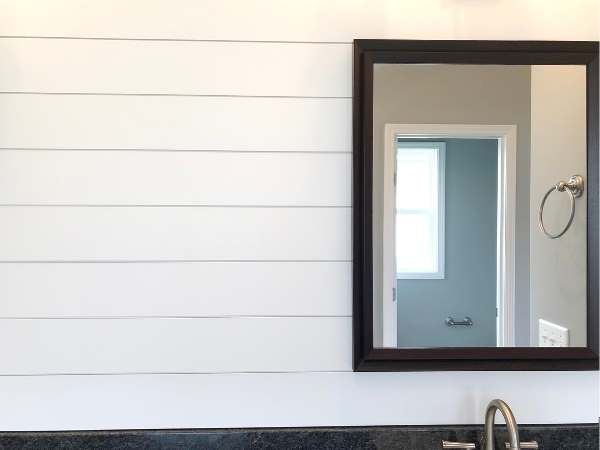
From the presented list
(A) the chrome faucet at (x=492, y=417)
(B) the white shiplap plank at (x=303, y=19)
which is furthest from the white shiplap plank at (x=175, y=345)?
(B) the white shiplap plank at (x=303, y=19)

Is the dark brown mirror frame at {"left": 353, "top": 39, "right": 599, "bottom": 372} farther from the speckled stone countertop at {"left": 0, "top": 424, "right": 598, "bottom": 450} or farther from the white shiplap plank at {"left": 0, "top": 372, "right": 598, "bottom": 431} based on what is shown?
the speckled stone countertop at {"left": 0, "top": 424, "right": 598, "bottom": 450}

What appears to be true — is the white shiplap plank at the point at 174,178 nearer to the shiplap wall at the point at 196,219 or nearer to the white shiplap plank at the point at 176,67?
the shiplap wall at the point at 196,219

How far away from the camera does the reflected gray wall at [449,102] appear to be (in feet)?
4.22

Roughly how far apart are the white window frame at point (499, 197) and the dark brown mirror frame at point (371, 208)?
37 millimetres

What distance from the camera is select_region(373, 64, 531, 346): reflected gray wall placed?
50.6 inches

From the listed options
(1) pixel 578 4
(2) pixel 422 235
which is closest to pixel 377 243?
(2) pixel 422 235

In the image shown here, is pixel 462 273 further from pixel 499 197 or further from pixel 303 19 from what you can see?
pixel 303 19

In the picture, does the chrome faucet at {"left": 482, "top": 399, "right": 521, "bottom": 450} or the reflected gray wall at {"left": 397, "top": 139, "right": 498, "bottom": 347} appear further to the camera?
the reflected gray wall at {"left": 397, "top": 139, "right": 498, "bottom": 347}

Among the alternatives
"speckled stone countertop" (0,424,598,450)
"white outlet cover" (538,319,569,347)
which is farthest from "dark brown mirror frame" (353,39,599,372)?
"speckled stone countertop" (0,424,598,450)

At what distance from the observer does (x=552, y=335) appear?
1304 mm

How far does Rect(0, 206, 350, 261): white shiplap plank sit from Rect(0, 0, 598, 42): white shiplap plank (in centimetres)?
44

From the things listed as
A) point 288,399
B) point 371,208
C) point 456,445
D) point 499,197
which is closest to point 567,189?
point 499,197

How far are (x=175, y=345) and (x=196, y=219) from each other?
1.03 feet

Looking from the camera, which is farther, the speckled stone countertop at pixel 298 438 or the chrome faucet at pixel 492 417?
the speckled stone countertop at pixel 298 438
